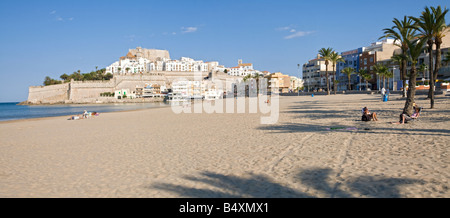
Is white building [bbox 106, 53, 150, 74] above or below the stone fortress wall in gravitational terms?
above

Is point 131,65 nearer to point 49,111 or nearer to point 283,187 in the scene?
point 49,111

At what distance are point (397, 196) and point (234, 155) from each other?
4513 millimetres

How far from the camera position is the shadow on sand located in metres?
5.09

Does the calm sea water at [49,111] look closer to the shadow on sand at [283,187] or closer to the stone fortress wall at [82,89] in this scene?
the shadow on sand at [283,187]

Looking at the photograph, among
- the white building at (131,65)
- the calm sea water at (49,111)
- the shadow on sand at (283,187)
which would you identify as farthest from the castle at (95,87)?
the shadow on sand at (283,187)

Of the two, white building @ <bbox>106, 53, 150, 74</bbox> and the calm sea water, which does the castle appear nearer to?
white building @ <bbox>106, 53, 150, 74</bbox>

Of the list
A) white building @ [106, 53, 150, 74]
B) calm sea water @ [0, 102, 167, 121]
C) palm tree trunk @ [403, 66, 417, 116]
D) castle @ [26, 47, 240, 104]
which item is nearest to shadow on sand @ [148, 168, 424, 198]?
palm tree trunk @ [403, 66, 417, 116]

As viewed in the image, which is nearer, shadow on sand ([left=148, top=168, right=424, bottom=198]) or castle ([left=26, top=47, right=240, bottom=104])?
shadow on sand ([left=148, top=168, right=424, bottom=198])

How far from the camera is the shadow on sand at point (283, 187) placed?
16.7ft

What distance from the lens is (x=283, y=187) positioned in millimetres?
5559
